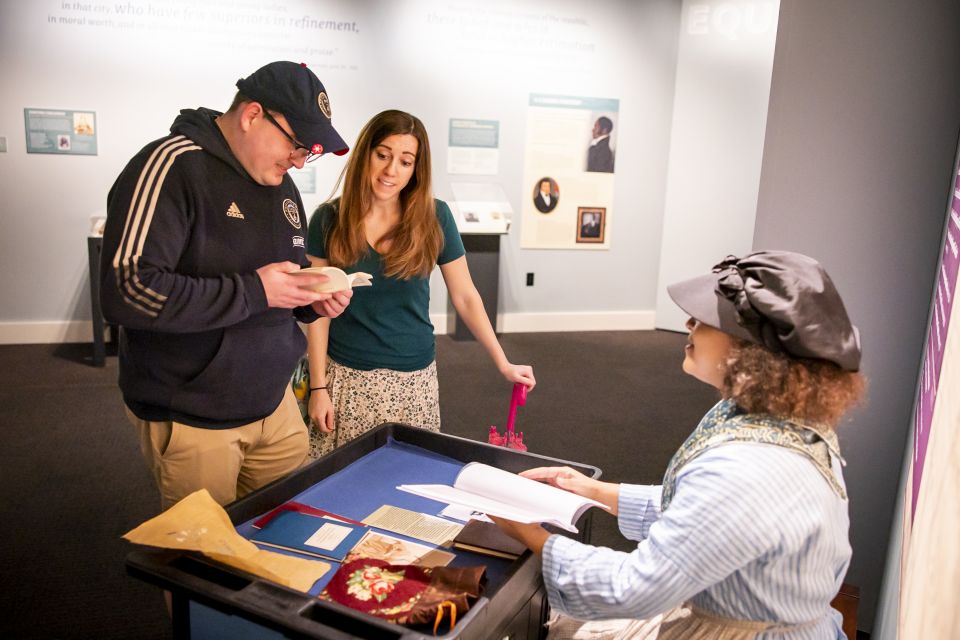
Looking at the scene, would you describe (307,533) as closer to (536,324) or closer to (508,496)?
(508,496)

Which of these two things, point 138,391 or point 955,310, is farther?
point 138,391

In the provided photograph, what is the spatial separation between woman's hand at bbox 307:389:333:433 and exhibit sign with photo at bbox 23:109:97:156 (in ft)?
14.3

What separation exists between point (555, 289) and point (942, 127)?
480 cm

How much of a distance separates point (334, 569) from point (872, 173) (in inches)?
73.1

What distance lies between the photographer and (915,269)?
220cm

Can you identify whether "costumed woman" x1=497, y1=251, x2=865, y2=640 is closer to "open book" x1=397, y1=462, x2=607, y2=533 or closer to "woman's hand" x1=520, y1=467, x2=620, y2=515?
"open book" x1=397, y1=462, x2=607, y2=533

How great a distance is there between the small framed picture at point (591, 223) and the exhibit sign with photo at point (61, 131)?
3915mm

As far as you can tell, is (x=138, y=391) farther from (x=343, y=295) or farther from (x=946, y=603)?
(x=946, y=603)

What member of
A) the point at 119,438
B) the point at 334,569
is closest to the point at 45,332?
the point at 119,438

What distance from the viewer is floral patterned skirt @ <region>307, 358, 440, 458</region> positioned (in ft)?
7.36

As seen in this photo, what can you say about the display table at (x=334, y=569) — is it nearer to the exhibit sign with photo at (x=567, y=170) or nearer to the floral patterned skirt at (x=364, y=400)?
the floral patterned skirt at (x=364, y=400)

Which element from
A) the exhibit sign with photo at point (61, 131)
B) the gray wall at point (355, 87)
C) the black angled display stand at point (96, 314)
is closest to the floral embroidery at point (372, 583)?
the black angled display stand at point (96, 314)

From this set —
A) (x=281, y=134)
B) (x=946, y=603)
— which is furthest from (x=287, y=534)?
(x=946, y=603)

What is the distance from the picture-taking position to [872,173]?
7.27 ft
